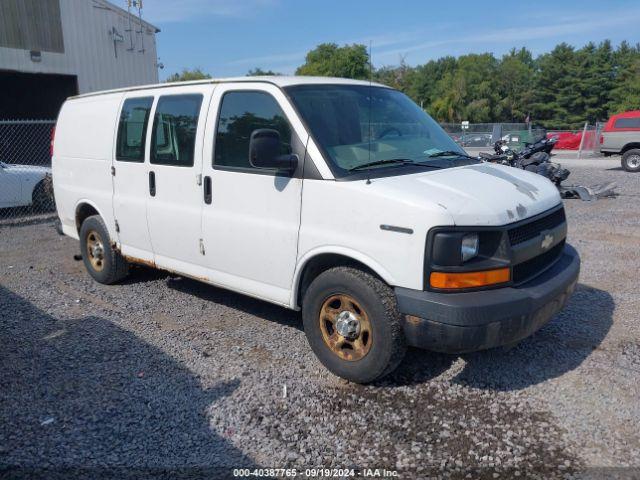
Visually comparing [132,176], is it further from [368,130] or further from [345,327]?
[345,327]

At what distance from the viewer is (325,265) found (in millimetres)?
4012

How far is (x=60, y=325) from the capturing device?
16.9 feet

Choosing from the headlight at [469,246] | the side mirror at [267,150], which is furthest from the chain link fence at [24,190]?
the headlight at [469,246]

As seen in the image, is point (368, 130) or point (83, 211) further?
point (83, 211)

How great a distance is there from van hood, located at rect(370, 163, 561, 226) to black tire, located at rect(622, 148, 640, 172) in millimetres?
16495

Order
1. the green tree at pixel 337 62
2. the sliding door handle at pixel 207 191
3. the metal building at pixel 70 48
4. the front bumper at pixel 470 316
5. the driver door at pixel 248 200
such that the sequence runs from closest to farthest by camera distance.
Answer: the front bumper at pixel 470 316
the driver door at pixel 248 200
the sliding door handle at pixel 207 191
the metal building at pixel 70 48
the green tree at pixel 337 62

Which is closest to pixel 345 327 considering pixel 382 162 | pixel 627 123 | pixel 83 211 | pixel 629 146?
pixel 382 162

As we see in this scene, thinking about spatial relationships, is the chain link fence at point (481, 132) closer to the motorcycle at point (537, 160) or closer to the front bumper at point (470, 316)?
the motorcycle at point (537, 160)

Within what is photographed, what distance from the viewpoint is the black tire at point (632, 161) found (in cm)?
1827

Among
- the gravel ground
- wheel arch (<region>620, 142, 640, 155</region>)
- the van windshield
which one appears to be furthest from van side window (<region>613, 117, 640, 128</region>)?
the van windshield

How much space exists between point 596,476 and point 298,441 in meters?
1.63

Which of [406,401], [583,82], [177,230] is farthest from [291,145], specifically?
[583,82]

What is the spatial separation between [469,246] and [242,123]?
2092 millimetres

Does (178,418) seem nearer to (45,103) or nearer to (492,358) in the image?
(492,358)
